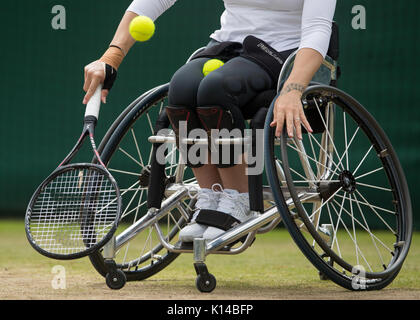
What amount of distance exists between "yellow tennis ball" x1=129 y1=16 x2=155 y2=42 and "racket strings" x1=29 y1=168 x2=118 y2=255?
42cm

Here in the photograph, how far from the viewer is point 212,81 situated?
6.48 ft

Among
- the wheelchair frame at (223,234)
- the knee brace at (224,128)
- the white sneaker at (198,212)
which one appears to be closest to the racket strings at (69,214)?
the wheelchair frame at (223,234)

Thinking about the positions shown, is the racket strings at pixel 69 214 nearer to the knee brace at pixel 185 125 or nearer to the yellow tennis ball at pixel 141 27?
the knee brace at pixel 185 125

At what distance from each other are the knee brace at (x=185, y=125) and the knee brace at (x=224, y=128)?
4 cm

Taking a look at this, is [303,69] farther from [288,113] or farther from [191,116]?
[191,116]

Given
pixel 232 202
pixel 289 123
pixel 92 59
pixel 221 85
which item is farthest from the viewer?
pixel 92 59

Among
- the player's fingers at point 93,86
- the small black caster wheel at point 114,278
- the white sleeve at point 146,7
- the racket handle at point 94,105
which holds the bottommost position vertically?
the small black caster wheel at point 114,278

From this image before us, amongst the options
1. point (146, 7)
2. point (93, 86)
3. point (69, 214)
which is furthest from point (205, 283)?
point (146, 7)

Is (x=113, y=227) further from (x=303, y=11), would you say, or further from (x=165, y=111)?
(x=303, y=11)

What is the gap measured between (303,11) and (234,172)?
1.63 ft

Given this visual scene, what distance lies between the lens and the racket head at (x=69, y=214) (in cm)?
185

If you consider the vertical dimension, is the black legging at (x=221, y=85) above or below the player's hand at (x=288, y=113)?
above

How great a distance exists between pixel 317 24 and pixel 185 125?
47cm

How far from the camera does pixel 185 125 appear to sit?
81.4 inches
